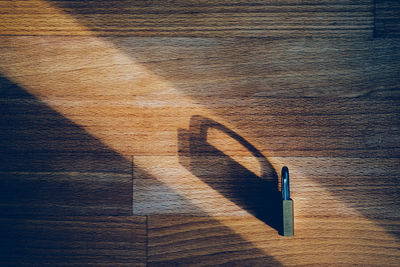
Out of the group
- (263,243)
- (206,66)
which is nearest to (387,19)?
(206,66)

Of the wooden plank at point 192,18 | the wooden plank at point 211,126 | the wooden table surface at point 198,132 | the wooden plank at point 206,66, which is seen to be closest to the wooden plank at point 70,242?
the wooden table surface at point 198,132

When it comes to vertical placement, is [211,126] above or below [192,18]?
below

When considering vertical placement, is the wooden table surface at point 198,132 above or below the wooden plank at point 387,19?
below

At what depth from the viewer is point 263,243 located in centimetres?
55

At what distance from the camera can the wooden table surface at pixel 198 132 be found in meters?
0.55

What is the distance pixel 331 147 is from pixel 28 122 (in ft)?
2.03

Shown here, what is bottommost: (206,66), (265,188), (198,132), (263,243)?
(263,243)

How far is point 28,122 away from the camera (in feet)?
1.82

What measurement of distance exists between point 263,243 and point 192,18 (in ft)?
1.58

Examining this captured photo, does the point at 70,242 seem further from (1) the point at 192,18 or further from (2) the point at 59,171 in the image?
(1) the point at 192,18

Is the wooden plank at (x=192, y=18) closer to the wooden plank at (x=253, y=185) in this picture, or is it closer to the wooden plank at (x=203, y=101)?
the wooden plank at (x=203, y=101)

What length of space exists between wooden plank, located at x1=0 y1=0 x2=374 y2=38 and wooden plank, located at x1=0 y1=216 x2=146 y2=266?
0.39 meters

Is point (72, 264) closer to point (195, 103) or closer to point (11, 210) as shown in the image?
point (11, 210)

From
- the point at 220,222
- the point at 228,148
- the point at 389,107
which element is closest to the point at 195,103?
the point at 228,148
